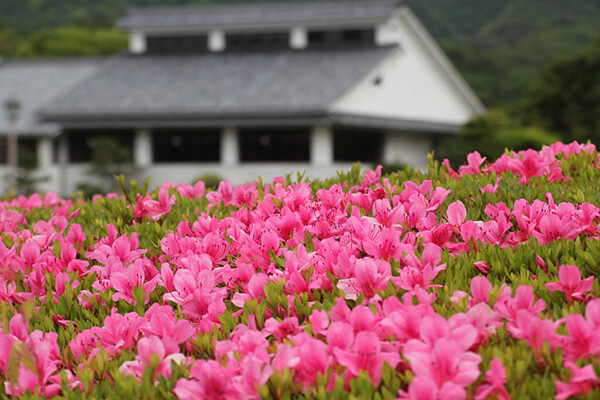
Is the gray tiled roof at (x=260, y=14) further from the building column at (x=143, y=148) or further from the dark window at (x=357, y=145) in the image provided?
the building column at (x=143, y=148)

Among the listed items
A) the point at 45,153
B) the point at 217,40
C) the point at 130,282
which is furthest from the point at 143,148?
the point at 130,282

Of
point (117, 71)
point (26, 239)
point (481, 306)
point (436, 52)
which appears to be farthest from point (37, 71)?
point (481, 306)

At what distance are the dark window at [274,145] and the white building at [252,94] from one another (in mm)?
39

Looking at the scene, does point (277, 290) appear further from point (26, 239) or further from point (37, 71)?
point (37, 71)

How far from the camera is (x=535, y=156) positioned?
4.58m

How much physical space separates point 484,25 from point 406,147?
43288 mm

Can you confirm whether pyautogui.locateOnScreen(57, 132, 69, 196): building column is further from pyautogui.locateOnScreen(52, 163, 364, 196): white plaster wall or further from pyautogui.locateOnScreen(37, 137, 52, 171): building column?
pyautogui.locateOnScreen(37, 137, 52, 171): building column

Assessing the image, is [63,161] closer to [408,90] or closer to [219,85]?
[219,85]

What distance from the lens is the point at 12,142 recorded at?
89.6 feet

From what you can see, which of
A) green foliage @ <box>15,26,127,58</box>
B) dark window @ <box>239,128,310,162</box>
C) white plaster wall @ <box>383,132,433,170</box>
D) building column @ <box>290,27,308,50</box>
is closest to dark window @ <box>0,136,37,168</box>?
dark window @ <box>239,128,310,162</box>

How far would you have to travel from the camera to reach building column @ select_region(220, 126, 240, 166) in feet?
88.1

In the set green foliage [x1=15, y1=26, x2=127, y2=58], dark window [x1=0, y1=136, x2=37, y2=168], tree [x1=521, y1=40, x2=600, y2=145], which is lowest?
dark window [x1=0, y1=136, x2=37, y2=168]

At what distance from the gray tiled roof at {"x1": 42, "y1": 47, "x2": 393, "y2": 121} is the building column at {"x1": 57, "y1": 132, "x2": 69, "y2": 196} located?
111 centimetres

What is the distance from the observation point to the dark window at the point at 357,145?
2662 centimetres
